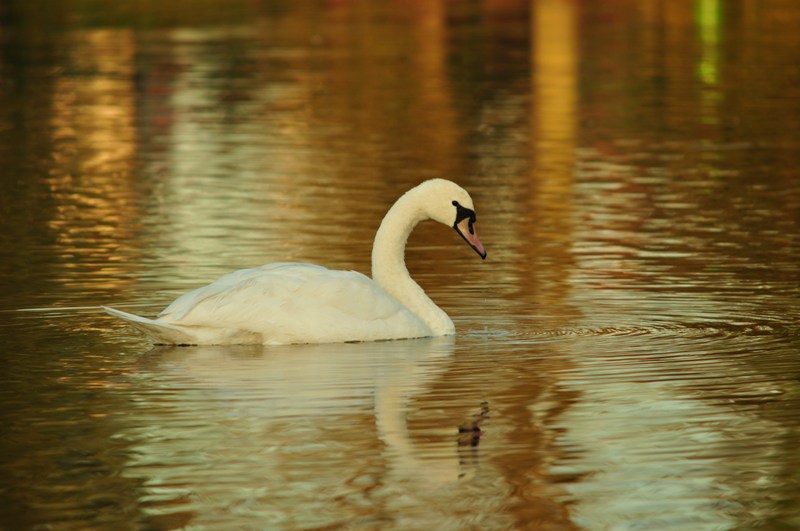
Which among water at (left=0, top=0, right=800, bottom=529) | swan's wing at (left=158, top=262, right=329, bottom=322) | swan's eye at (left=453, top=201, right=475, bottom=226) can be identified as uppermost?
swan's eye at (left=453, top=201, right=475, bottom=226)

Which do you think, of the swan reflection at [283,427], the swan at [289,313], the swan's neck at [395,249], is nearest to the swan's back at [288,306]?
the swan at [289,313]

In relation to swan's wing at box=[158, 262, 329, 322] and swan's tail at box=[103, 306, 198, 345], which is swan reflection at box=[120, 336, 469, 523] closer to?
swan's tail at box=[103, 306, 198, 345]

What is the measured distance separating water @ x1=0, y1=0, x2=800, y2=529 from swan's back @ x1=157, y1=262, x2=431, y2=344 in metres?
0.17

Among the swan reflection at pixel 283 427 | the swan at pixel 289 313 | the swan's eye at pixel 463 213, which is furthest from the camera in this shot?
the swan's eye at pixel 463 213

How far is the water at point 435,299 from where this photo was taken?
8305 mm

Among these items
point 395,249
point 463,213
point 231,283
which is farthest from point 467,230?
point 231,283

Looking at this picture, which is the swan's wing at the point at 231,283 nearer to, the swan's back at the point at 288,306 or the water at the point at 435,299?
the swan's back at the point at 288,306

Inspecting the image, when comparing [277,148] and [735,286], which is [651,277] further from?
[277,148]

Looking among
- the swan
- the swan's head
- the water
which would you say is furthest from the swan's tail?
the swan's head

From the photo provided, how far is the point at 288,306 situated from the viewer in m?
12.0

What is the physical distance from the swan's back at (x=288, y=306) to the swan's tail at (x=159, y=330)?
0.22ft

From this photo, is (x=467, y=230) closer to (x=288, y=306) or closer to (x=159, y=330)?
(x=288, y=306)

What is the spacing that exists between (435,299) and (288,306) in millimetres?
2193

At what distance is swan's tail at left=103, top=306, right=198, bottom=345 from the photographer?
11570 mm
